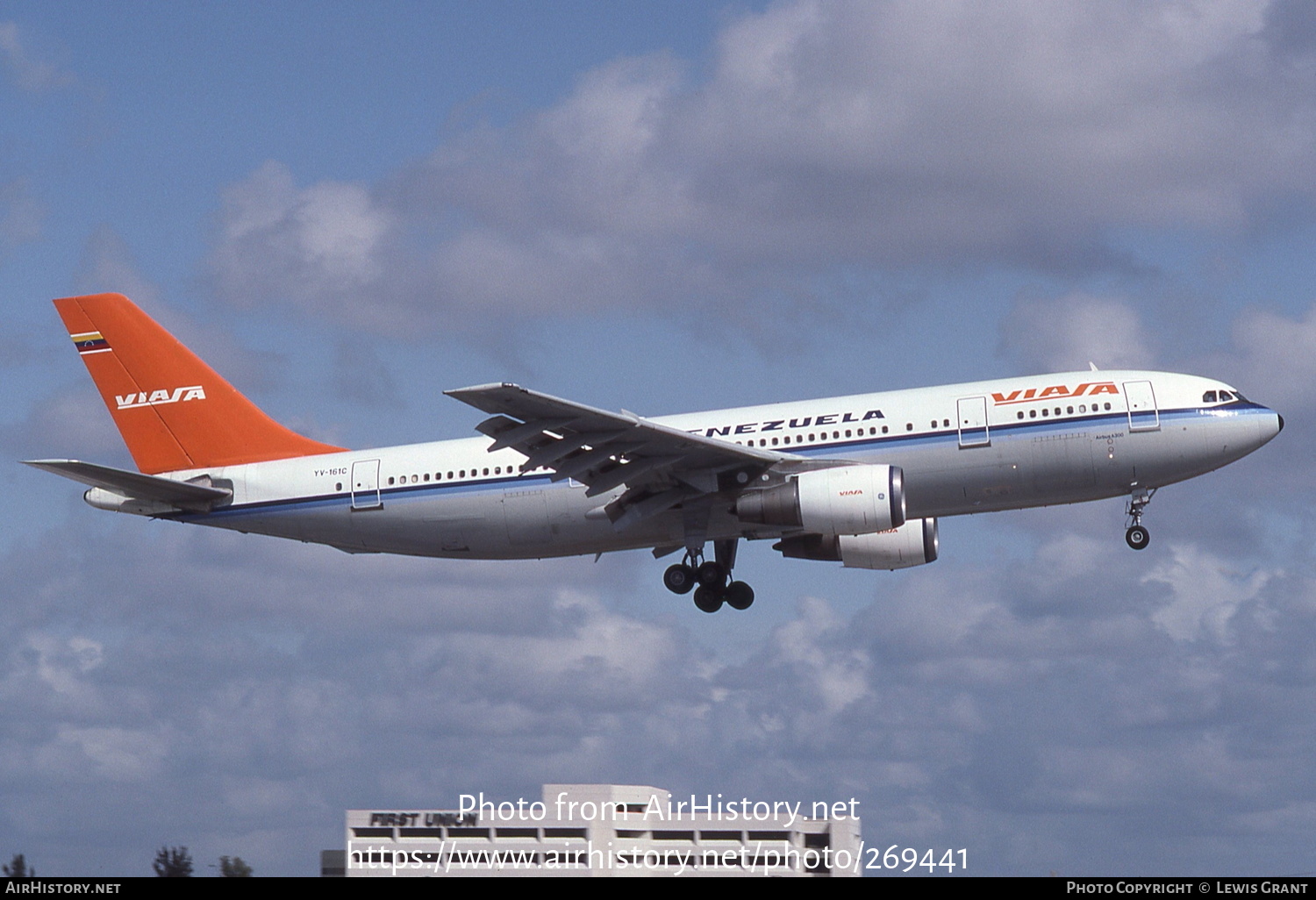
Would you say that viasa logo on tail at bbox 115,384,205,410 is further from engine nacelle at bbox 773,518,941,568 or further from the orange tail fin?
engine nacelle at bbox 773,518,941,568

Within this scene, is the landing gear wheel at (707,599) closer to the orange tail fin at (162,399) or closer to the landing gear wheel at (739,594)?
the landing gear wheel at (739,594)

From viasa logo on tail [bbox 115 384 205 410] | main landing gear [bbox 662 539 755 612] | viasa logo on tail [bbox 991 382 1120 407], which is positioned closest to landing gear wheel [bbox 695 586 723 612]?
main landing gear [bbox 662 539 755 612]

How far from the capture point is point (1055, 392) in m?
36.2

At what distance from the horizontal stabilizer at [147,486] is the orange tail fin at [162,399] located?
1.40 metres

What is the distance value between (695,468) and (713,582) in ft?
15.3

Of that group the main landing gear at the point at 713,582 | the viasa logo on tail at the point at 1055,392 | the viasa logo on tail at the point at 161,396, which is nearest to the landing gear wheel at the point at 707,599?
the main landing gear at the point at 713,582

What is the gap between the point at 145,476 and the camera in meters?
38.9

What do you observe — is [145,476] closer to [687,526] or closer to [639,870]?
[687,526]

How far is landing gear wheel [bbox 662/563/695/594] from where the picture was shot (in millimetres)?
40062

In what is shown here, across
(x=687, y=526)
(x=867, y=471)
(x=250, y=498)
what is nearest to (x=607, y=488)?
(x=687, y=526)

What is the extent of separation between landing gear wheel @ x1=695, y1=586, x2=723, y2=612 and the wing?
3709 mm

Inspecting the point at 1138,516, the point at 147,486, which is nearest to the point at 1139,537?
the point at 1138,516

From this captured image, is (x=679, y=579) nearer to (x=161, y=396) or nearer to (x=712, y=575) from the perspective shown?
(x=712, y=575)
